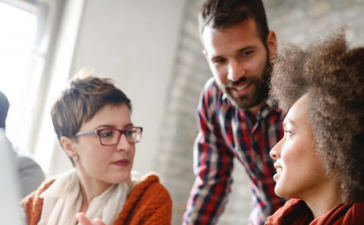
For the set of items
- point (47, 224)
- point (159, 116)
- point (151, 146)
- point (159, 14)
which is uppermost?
point (159, 14)

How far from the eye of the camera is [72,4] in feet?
7.17

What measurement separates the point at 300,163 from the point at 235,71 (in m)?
0.60

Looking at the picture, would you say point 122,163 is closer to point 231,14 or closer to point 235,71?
point 235,71

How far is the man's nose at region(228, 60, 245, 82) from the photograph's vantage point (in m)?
1.41

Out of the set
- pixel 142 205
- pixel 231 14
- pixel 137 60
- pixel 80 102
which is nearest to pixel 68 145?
pixel 80 102

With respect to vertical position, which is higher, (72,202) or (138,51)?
(138,51)

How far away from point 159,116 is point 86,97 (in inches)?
49.4

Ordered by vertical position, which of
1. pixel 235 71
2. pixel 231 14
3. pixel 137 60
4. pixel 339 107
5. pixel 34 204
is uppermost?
pixel 231 14

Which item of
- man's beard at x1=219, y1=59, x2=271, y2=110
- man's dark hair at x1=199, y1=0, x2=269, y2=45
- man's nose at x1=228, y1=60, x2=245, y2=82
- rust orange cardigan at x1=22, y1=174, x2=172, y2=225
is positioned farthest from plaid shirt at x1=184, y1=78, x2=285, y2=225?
rust orange cardigan at x1=22, y1=174, x2=172, y2=225

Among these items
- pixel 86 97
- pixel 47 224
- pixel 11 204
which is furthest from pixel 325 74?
pixel 47 224

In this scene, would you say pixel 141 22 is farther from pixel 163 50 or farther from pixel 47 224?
pixel 47 224

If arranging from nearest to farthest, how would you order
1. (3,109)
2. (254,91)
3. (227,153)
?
(3,109) → (254,91) → (227,153)

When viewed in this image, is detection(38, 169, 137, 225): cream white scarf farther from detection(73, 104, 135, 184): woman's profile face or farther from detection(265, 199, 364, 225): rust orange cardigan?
detection(265, 199, 364, 225): rust orange cardigan

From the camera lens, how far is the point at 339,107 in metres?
0.79
